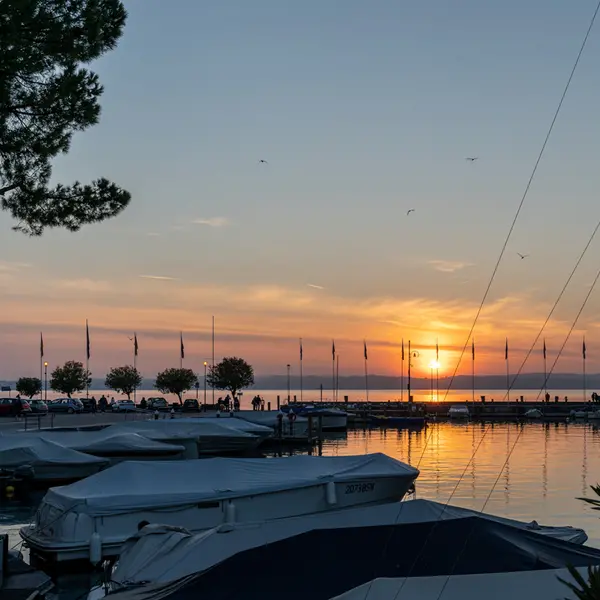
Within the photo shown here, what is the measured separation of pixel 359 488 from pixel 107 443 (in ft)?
59.7

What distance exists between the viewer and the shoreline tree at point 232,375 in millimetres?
135625

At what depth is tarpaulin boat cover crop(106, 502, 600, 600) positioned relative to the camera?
454 inches

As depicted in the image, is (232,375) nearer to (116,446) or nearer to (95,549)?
(116,446)

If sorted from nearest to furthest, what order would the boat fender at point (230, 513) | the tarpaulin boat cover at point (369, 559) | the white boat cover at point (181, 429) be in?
the tarpaulin boat cover at point (369, 559), the boat fender at point (230, 513), the white boat cover at point (181, 429)

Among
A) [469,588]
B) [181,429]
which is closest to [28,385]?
[181,429]

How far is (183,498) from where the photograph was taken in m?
23.0

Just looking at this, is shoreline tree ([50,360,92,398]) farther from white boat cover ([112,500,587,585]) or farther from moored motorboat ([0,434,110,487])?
white boat cover ([112,500,587,585])

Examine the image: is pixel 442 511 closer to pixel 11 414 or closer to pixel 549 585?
pixel 549 585

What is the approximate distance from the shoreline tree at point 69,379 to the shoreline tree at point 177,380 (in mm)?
11833

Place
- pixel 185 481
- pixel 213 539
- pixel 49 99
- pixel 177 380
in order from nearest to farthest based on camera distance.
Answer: pixel 213 539
pixel 49 99
pixel 185 481
pixel 177 380

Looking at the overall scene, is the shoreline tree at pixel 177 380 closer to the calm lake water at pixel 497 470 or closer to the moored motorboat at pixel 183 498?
the calm lake water at pixel 497 470

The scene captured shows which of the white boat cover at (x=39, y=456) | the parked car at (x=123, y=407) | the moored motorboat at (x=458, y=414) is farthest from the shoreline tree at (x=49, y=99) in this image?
the moored motorboat at (x=458, y=414)

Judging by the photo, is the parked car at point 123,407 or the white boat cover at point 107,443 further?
the parked car at point 123,407

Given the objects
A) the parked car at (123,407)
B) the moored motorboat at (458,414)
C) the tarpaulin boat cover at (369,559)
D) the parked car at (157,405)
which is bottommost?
the moored motorboat at (458,414)
